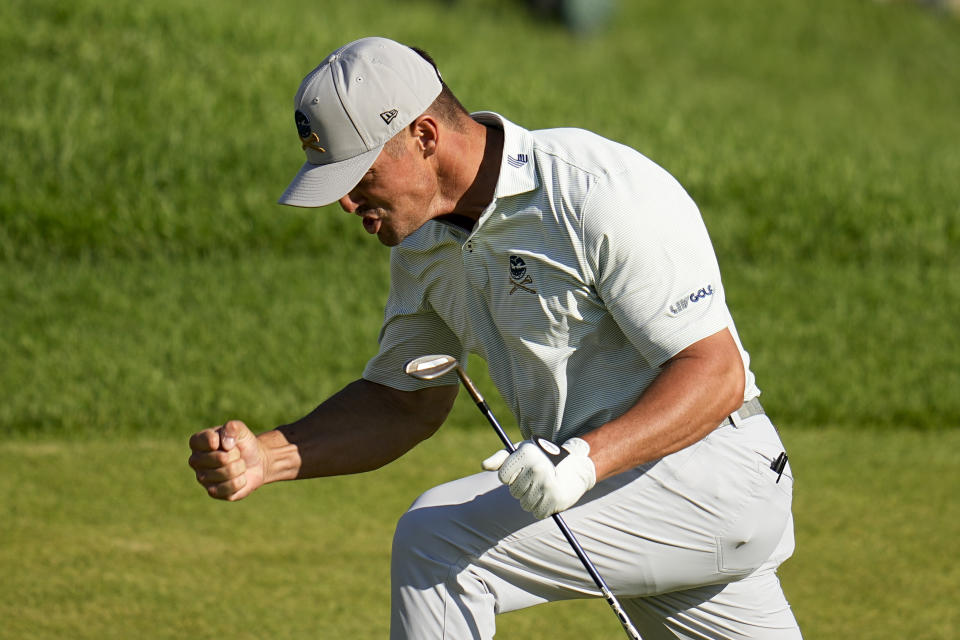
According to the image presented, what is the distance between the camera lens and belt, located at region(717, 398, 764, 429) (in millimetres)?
3307

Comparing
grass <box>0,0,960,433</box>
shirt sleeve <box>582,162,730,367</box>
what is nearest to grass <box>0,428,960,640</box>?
grass <box>0,0,960,433</box>

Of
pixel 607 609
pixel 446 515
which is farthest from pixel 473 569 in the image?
pixel 607 609

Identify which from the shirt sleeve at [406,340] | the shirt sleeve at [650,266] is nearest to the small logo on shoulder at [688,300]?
the shirt sleeve at [650,266]

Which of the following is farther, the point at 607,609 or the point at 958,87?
→ the point at 958,87

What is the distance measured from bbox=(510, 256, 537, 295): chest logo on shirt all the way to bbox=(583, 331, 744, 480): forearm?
41 cm

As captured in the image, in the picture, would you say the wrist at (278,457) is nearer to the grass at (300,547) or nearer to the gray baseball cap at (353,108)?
the gray baseball cap at (353,108)

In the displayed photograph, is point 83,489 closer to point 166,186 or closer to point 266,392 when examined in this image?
point 266,392

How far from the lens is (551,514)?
2992 millimetres

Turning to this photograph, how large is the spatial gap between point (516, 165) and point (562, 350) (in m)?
0.47

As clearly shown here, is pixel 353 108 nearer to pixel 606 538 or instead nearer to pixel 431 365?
pixel 431 365

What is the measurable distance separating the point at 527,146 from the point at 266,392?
5613 millimetres

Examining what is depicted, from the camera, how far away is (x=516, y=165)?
3217 mm

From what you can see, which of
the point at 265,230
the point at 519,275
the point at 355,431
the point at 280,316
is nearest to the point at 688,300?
the point at 519,275

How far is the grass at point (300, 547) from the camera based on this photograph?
5.27 m
